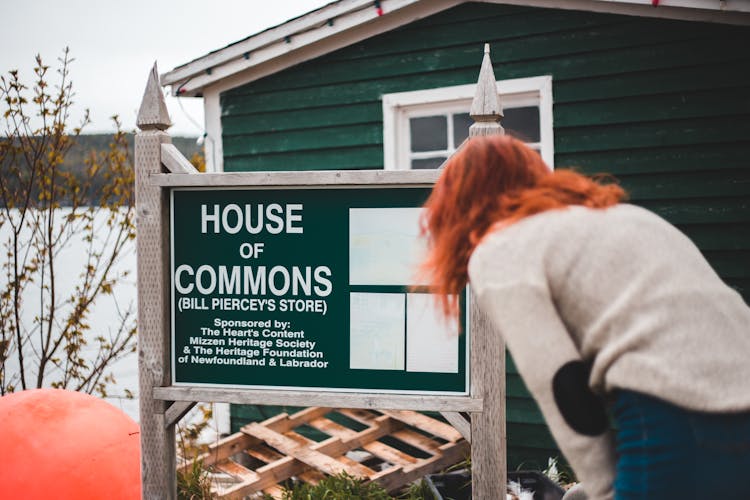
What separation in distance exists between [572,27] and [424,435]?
326 cm

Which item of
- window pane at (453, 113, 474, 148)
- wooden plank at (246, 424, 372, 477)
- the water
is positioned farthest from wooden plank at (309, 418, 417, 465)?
window pane at (453, 113, 474, 148)

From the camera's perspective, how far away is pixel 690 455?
1596 mm

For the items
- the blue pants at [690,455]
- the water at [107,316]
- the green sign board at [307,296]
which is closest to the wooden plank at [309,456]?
the water at [107,316]

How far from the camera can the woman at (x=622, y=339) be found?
5.26 feet

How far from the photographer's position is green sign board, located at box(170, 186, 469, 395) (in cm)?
320

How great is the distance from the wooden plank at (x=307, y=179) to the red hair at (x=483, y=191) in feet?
3.76

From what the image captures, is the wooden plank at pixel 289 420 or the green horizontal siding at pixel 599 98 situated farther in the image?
the wooden plank at pixel 289 420

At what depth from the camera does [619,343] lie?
167 centimetres

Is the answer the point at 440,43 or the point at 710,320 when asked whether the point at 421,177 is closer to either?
the point at 710,320

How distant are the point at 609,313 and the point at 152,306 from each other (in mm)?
2327

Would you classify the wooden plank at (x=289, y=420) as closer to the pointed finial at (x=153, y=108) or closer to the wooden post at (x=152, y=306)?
the wooden post at (x=152, y=306)

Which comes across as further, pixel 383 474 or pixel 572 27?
pixel 572 27

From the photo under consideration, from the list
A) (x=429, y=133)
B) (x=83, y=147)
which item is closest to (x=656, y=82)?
(x=429, y=133)

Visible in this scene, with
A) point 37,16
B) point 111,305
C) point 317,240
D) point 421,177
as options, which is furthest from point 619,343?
point 111,305
